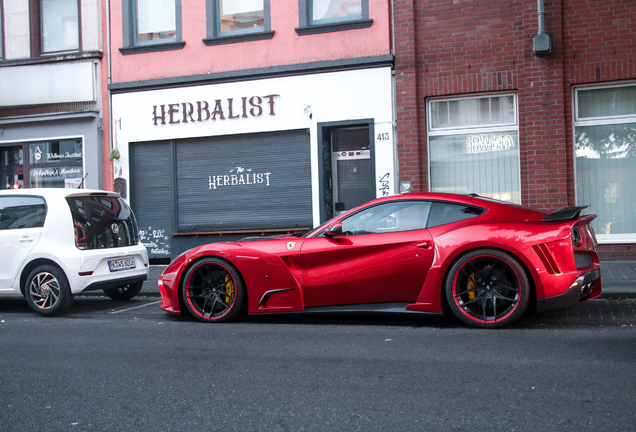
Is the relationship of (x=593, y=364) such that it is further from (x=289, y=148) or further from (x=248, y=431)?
(x=289, y=148)

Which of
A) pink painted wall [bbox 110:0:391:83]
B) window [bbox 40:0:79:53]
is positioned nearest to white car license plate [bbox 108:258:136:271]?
pink painted wall [bbox 110:0:391:83]

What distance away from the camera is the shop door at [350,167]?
42.6 feet

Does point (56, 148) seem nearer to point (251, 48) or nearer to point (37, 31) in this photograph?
point (37, 31)

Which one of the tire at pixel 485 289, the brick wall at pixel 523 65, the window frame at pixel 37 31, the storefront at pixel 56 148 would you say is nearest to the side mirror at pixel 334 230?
the tire at pixel 485 289

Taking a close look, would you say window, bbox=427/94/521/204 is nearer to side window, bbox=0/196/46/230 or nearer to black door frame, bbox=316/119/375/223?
black door frame, bbox=316/119/375/223

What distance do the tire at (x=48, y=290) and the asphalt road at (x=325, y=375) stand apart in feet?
2.66

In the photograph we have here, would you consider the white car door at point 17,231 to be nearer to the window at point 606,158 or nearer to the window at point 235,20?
the window at point 235,20

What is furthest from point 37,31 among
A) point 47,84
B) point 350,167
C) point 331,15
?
A: point 350,167

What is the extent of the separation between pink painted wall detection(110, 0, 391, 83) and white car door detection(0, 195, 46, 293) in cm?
648

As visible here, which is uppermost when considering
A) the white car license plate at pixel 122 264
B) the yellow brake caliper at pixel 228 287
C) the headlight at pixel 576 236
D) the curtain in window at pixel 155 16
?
the curtain in window at pixel 155 16

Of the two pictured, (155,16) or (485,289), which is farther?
(155,16)

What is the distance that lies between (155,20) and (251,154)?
3.89m

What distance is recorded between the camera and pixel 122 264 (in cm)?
835

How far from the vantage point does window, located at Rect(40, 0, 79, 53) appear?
14.9 m
